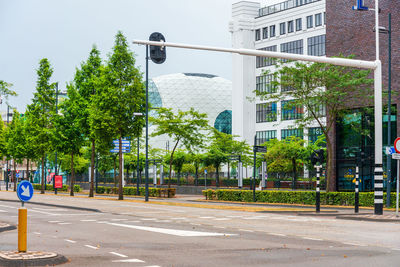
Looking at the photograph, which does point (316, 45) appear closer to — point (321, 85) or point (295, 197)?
point (321, 85)

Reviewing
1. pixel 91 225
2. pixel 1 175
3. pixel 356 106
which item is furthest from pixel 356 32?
pixel 1 175

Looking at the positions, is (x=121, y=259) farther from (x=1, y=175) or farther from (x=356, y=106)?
(x=1, y=175)

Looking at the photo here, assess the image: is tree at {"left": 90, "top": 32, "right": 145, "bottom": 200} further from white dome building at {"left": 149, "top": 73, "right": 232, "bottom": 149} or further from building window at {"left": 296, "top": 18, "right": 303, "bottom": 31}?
white dome building at {"left": 149, "top": 73, "right": 232, "bottom": 149}

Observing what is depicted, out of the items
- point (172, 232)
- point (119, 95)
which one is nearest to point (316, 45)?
point (119, 95)

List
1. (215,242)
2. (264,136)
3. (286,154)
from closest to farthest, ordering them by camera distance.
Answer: (215,242) < (286,154) < (264,136)

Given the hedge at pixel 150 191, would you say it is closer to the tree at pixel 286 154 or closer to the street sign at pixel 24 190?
the tree at pixel 286 154

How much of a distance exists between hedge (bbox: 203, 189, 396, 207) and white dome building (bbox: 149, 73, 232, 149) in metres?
89.5

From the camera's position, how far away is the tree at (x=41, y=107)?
66.8 m

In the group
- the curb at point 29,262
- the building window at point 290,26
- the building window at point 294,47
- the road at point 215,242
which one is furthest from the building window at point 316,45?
the curb at point 29,262

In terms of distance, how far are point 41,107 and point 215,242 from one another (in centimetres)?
5630

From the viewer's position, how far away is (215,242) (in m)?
15.1

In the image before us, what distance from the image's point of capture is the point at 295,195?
1560 inches

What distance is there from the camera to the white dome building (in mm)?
136875

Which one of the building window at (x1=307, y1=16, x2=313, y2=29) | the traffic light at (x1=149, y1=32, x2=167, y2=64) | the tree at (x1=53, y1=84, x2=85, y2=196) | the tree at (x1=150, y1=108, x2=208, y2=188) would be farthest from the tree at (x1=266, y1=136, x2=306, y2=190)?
the traffic light at (x1=149, y1=32, x2=167, y2=64)
